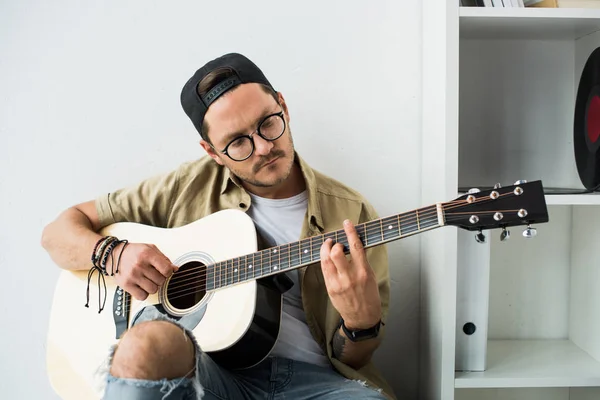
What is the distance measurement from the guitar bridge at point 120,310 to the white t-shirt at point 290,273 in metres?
0.34

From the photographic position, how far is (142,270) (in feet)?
4.36

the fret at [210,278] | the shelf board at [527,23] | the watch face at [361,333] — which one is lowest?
the watch face at [361,333]

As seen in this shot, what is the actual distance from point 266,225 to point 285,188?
107 mm

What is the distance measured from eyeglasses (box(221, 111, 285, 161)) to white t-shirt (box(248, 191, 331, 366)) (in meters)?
0.17

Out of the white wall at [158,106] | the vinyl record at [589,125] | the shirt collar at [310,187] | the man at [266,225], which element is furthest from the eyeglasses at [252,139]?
the vinyl record at [589,125]

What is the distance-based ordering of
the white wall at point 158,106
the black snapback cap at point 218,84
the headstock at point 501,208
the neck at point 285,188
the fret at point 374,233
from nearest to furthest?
the headstock at point 501,208
the fret at point 374,233
the black snapback cap at point 218,84
the neck at point 285,188
the white wall at point 158,106

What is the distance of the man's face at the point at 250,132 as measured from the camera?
133cm

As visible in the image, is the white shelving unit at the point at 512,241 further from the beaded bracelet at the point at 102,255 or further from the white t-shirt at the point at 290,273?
the beaded bracelet at the point at 102,255

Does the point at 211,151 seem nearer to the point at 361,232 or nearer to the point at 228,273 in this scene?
the point at 228,273

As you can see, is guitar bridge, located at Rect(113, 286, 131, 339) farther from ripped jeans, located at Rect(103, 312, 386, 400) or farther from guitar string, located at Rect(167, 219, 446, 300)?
ripped jeans, located at Rect(103, 312, 386, 400)

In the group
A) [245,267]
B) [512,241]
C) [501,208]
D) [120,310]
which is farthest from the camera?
[512,241]

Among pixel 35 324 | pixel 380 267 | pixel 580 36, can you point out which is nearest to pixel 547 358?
pixel 380 267

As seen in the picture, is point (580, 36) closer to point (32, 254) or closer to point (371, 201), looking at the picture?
point (371, 201)

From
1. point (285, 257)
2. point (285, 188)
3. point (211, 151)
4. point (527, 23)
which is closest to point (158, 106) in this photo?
point (211, 151)
